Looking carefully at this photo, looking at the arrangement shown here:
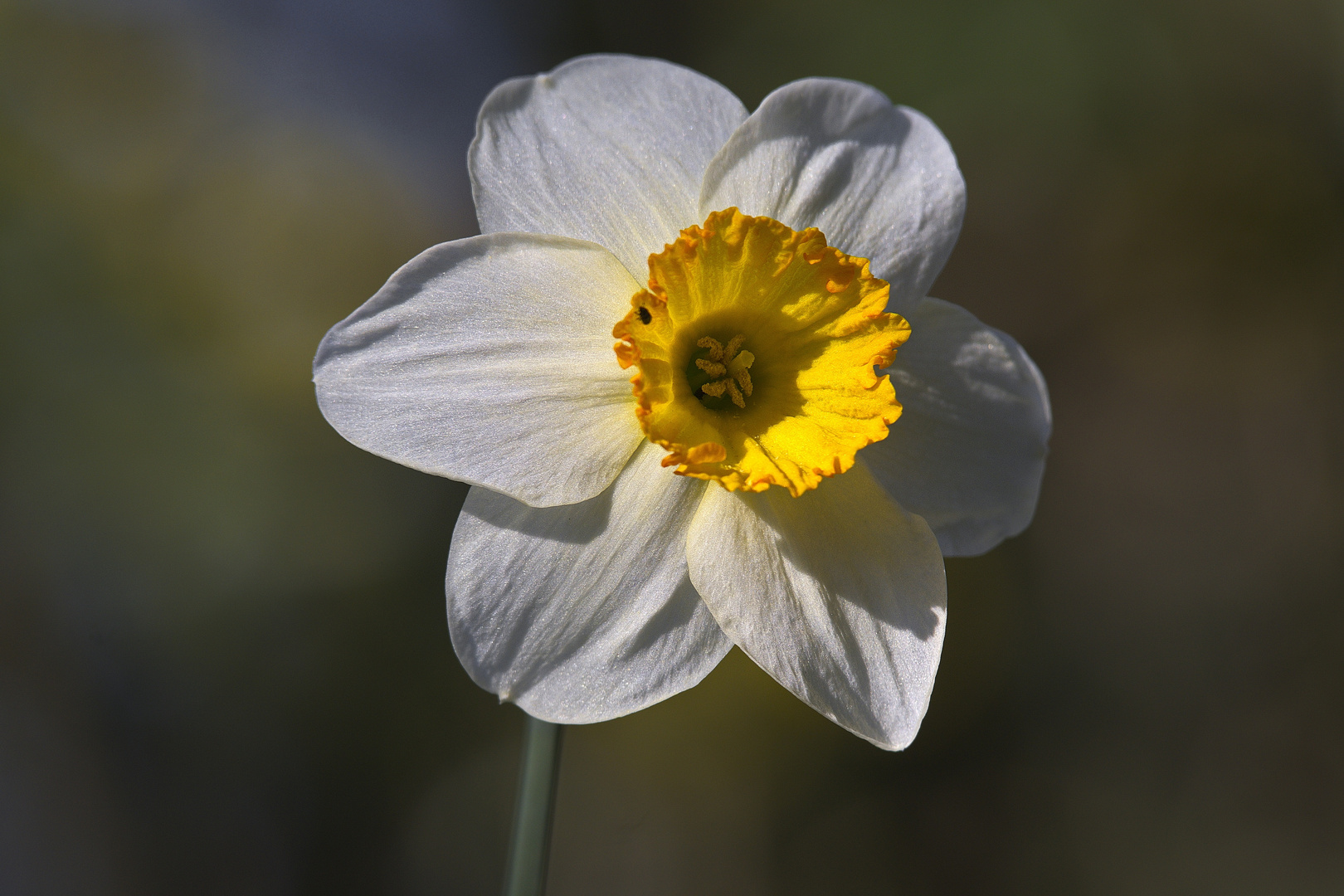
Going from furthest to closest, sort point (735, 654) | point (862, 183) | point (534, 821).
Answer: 1. point (735, 654)
2. point (862, 183)
3. point (534, 821)

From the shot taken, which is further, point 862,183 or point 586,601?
point 862,183

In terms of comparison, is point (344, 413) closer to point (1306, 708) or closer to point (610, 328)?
point (610, 328)

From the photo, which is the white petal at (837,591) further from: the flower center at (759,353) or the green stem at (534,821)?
the green stem at (534,821)

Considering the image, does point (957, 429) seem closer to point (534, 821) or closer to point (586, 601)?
point (586, 601)

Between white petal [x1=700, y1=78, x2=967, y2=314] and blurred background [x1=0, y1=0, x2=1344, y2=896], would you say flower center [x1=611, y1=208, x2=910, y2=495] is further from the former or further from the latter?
blurred background [x1=0, y1=0, x2=1344, y2=896]

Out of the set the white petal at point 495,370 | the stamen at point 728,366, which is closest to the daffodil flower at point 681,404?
the white petal at point 495,370

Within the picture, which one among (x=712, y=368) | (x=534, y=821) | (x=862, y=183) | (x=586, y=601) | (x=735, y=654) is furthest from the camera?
(x=735, y=654)

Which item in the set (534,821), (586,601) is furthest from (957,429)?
(534,821)
